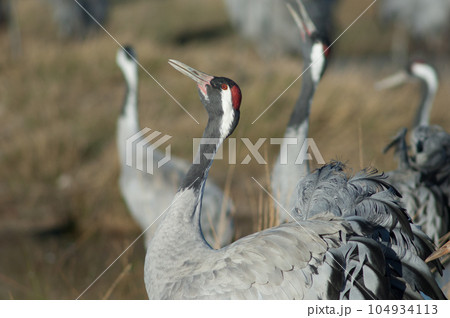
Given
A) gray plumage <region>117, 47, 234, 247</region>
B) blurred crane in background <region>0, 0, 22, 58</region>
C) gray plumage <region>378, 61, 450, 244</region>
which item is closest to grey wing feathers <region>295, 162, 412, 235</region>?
gray plumage <region>378, 61, 450, 244</region>

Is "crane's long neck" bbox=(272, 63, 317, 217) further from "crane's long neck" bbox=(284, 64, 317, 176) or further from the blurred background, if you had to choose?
the blurred background

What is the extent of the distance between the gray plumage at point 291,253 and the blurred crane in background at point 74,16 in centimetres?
1072

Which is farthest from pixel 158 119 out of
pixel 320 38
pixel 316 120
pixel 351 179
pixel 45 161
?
pixel 351 179

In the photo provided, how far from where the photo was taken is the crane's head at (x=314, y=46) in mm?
3227

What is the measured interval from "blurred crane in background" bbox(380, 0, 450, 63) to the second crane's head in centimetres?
1078

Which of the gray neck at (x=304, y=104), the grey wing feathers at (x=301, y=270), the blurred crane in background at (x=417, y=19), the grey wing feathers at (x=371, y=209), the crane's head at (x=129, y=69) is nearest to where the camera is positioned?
the grey wing feathers at (x=301, y=270)

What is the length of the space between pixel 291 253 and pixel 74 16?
11.6m

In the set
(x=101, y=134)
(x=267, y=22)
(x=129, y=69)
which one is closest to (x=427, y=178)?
(x=129, y=69)

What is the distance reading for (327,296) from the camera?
186 centimetres

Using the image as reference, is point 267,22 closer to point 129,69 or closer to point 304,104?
point 129,69

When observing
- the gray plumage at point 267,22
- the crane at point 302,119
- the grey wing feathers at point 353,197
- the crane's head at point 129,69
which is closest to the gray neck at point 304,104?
the crane at point 302,119

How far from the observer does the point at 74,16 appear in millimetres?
12484

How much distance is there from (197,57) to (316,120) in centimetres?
298

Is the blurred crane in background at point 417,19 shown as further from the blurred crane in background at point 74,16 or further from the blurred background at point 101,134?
the blurred crane in background at point 74,16
